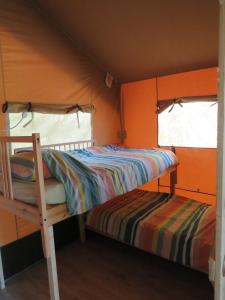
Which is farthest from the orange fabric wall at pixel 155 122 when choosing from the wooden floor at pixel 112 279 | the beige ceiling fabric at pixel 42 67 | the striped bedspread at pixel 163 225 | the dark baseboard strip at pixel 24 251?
the dark baseboard strip at pixel 24 251

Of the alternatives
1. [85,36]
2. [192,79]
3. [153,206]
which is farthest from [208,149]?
[85,36]

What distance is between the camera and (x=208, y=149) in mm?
2918

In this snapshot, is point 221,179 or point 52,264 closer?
point 221,179

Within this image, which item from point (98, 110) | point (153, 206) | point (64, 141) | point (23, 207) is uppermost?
point (98, 110)

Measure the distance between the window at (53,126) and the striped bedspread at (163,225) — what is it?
951 millimetres

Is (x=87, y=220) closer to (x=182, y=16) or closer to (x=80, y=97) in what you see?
(x=80, y=97)

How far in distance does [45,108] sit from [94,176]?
1.22m

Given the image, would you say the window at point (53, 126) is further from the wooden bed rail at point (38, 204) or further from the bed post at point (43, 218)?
the bed post at point (43, 218)

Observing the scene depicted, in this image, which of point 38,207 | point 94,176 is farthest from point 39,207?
point 94,176

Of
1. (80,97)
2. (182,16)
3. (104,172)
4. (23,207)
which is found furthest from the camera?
(80,97)

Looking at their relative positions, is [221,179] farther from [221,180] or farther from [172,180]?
[172,180]

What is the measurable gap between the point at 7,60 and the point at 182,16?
1627mm

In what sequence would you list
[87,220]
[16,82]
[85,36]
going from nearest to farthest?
[16,82] → [87,220] → [85,36]

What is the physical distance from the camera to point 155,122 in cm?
333
